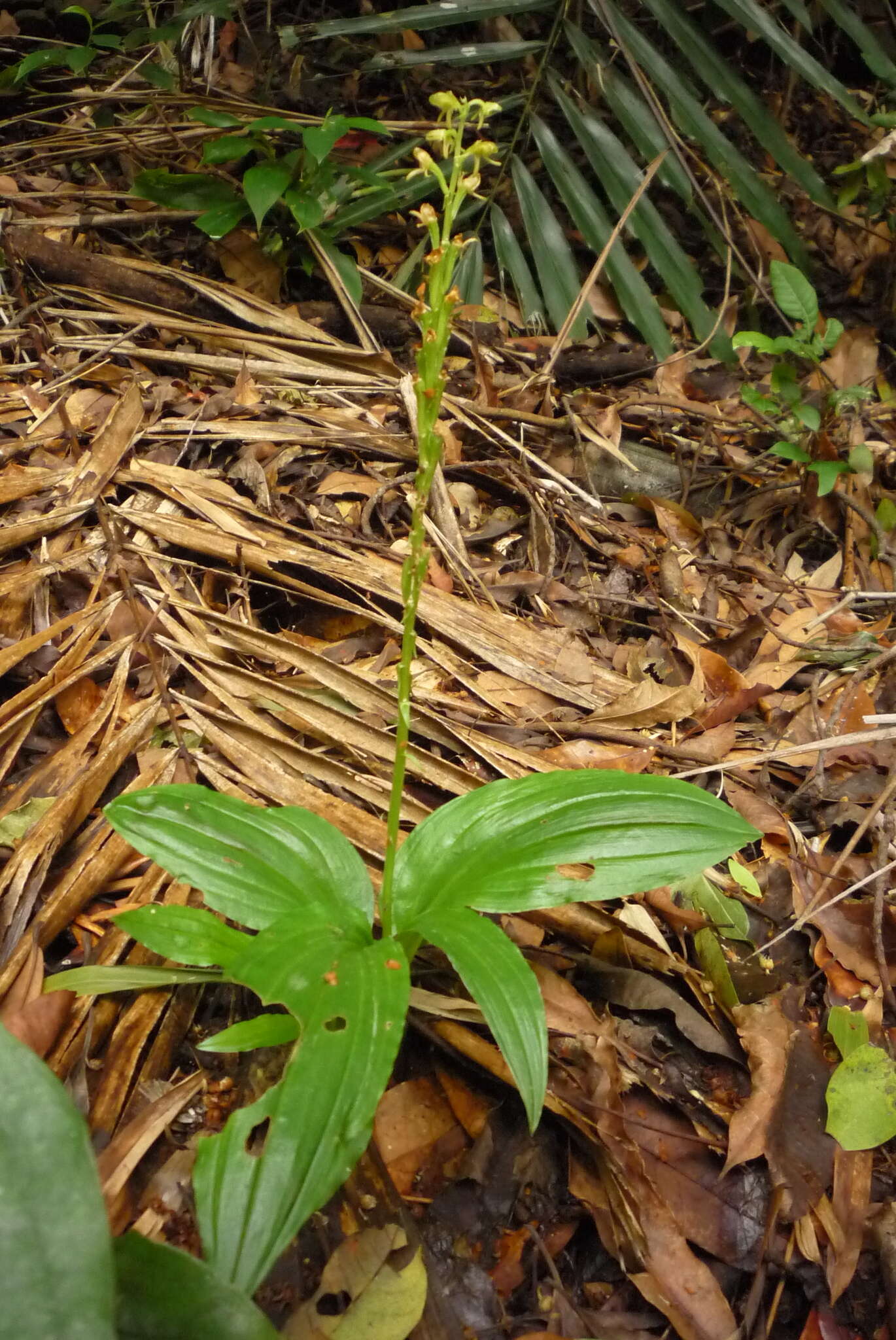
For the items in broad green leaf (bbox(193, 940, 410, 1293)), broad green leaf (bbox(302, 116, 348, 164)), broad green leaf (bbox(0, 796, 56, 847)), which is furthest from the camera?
broad green leaf (bbox(302, 116, 348, 164))

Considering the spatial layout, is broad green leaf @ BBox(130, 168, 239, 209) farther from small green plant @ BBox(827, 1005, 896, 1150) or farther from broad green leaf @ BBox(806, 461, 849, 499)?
small green plant @ BBox(827, 1005, 896, 1150)

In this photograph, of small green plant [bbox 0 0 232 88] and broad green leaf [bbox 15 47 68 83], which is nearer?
small green plant [bbox 0 0 232 88]

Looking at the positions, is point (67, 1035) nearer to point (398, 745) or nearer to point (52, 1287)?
point (52, 1287)

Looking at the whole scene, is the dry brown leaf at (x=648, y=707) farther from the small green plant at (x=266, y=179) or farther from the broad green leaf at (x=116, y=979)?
the small green plant at (x=266, y=179)

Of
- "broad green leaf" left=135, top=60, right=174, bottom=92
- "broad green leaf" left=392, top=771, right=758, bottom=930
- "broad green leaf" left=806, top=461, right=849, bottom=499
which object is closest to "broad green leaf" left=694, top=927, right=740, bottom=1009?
"broad green leaf" left=392, top=771, right=758, bottom=930

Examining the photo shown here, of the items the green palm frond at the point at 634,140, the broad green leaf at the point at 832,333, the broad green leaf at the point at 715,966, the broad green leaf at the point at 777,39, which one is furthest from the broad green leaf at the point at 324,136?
the broad green leaf at the point at 715,966
